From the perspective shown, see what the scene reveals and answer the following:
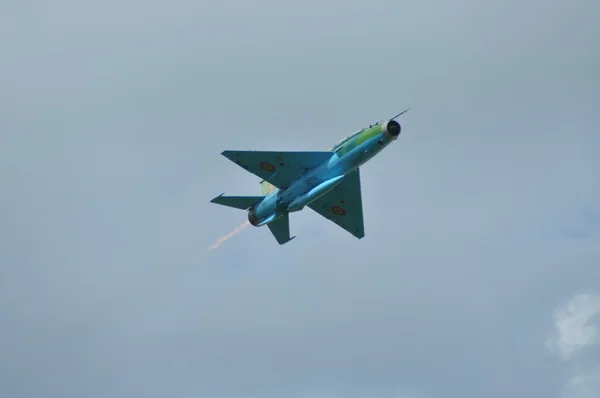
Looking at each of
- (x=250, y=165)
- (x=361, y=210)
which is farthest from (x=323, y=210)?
(x=250, y=165)

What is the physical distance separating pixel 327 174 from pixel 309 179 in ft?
5.15

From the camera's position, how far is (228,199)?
329 ft

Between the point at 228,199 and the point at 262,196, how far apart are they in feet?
8.83

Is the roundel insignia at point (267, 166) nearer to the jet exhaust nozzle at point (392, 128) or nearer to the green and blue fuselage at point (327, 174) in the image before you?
the green and blue fuselage at point (327, 174)

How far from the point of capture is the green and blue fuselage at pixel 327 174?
9169 cm

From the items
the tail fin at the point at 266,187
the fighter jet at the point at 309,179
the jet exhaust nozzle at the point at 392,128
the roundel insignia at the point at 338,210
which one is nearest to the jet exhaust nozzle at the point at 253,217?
the fighter jet at the point at 309,179

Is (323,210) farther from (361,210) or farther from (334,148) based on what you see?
(334,148)

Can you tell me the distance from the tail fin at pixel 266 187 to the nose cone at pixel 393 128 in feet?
42.0

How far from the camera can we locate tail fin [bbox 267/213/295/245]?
102m

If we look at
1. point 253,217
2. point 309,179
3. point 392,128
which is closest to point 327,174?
point 309,179

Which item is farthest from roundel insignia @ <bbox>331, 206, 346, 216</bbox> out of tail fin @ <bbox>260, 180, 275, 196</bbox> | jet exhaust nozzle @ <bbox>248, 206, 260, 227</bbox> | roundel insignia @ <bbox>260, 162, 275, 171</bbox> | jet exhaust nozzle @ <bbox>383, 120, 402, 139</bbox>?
jet exhaust nozzle @ <bbox>383, 120, 402, 139</bbox>

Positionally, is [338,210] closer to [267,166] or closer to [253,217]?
[253,217]

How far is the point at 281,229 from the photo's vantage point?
4028 inches

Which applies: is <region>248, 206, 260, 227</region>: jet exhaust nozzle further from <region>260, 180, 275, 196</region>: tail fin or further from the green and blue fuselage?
<region>260, 180, 275, 196</region>: tail fin
